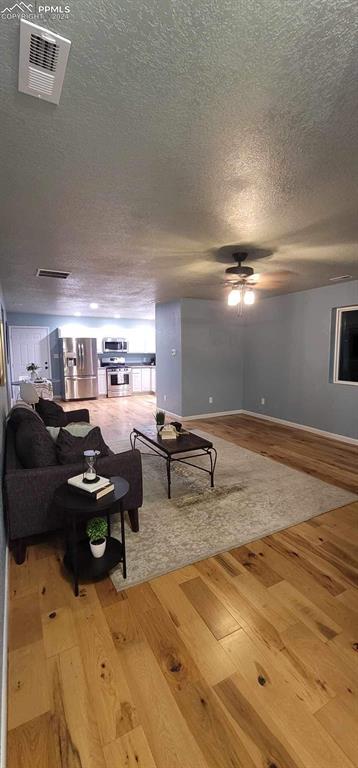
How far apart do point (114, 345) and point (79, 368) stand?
1.26 m

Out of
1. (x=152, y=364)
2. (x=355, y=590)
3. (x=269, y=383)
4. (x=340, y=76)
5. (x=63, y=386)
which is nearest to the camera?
(x=340, y=76)

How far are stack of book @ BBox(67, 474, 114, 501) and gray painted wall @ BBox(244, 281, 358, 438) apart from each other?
13.6 feet

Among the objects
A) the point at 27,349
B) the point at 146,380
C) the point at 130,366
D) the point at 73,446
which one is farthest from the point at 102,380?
the point at 73,446

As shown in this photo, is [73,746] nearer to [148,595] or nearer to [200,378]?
[148,595]

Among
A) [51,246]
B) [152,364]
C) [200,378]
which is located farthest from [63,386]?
[51,246]

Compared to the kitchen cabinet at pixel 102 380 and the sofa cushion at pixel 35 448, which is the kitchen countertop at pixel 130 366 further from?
the sofa cushion at pixel 35 448

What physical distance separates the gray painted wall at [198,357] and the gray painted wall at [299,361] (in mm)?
352

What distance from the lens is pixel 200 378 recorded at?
628 centimetres

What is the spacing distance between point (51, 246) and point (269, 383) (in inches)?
179

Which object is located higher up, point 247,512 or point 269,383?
point 269,383

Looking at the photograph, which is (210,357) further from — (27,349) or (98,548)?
(27,349)

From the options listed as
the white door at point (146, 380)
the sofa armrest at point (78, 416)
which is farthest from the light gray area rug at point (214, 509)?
the white door at point (146, 380)

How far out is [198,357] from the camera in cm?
620

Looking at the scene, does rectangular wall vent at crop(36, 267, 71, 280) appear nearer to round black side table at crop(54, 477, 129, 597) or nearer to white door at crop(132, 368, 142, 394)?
round black side table at crop(54, 477, 129, 597)
